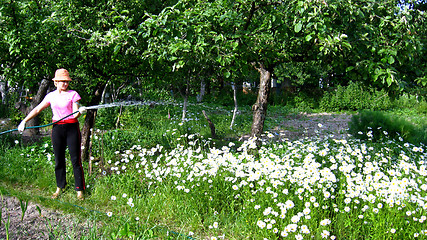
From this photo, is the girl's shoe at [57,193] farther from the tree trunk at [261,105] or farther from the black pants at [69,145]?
the tree trunk at [261,105]

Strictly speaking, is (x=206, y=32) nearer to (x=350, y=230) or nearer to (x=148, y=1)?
(x=148, y=1)

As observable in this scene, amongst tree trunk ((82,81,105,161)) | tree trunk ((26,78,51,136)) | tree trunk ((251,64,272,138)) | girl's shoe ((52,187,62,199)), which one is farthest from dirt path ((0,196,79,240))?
tree trunk ((26,78,51,136))

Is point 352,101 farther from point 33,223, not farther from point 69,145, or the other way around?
point 33,223

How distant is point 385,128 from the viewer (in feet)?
23.9

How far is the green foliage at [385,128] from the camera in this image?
6.98m

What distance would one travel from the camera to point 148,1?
203 inches

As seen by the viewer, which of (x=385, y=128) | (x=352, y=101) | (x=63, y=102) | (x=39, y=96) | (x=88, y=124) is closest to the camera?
(x=63, y=102)

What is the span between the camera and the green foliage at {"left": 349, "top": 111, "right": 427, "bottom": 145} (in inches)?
275

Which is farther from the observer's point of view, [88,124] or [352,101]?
[352,101]

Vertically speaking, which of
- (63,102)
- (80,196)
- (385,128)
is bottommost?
(80,196)

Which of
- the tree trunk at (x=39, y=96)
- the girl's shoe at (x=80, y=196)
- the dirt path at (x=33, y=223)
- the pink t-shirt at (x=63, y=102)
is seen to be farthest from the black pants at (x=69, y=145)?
the tree trunk at (x=39, y=96)

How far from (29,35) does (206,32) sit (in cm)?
276

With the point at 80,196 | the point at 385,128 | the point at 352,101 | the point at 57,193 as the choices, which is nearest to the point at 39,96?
the point at 57,193

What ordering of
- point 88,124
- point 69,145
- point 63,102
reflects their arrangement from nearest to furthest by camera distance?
point 63,102, point 69,145, point 88,124
